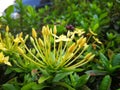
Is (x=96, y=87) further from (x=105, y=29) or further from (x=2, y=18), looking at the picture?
(x=2, y=18)

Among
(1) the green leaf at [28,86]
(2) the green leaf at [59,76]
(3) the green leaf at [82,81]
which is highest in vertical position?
(2) the green leaf at [59,76]

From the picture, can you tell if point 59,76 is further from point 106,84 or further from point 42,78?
point 106,84

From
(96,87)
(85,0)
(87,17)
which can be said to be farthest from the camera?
(85,0)

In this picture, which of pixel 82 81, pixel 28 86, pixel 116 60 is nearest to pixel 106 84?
pixel 82 81

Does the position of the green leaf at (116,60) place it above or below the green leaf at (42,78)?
below

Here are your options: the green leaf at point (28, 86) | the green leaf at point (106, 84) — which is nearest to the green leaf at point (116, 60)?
the green leaf at point (106, 84)

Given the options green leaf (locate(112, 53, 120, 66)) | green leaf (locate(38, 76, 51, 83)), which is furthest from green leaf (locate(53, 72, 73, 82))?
green leaf (locate(112, 53, 120, 66))

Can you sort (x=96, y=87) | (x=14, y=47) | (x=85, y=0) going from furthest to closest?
(x=85, y=0) → (x=14, y=47) → (x=96, y=87)

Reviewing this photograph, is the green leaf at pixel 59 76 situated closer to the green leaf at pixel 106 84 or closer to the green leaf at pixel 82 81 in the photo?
the green leaf at pixel 82 81

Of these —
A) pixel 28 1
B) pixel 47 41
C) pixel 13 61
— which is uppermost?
pixel 47 41

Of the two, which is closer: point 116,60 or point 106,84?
point 106,84

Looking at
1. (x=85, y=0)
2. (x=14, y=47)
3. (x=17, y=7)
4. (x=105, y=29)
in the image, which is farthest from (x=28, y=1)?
(x=14, y=47)
